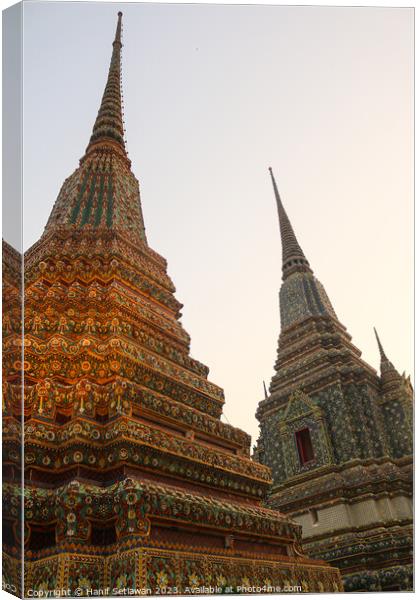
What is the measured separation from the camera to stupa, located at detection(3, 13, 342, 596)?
4738 millimetres

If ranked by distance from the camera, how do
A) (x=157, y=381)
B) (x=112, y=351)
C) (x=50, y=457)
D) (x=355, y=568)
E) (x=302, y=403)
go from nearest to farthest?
(x=50, y=457)
(x=112, y=351)
(x=157, y=381)
(x=355, y=568)
(x=302, y=403)

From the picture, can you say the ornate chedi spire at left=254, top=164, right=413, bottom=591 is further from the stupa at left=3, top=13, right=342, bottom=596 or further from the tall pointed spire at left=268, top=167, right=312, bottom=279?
the stupa at left=3, top=13, right=342, bottom=596

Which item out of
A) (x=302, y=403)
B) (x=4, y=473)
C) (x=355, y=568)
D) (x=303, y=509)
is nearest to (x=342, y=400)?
(x=302, y=403)

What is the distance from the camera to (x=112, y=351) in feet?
20.9

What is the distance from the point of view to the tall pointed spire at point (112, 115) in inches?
450

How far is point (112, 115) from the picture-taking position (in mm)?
11898

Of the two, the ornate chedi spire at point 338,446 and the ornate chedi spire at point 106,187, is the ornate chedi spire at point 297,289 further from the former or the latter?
the ornate chedi spire at point 106,187

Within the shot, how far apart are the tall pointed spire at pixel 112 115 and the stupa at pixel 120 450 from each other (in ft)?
10.1

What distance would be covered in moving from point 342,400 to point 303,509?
9.42ft

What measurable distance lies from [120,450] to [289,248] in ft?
52.2

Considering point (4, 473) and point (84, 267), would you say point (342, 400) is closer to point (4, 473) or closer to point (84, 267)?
point (84, 267)

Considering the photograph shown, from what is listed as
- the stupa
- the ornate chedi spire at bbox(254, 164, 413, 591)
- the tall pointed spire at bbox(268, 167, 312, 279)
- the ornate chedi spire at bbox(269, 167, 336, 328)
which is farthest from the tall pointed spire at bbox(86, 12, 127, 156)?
the tall pointed spire at bbox(268, 167, 312, 279)

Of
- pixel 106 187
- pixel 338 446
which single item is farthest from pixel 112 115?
pixel 338 446

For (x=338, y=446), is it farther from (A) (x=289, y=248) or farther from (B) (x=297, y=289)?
(A) (x=289, y=248)
